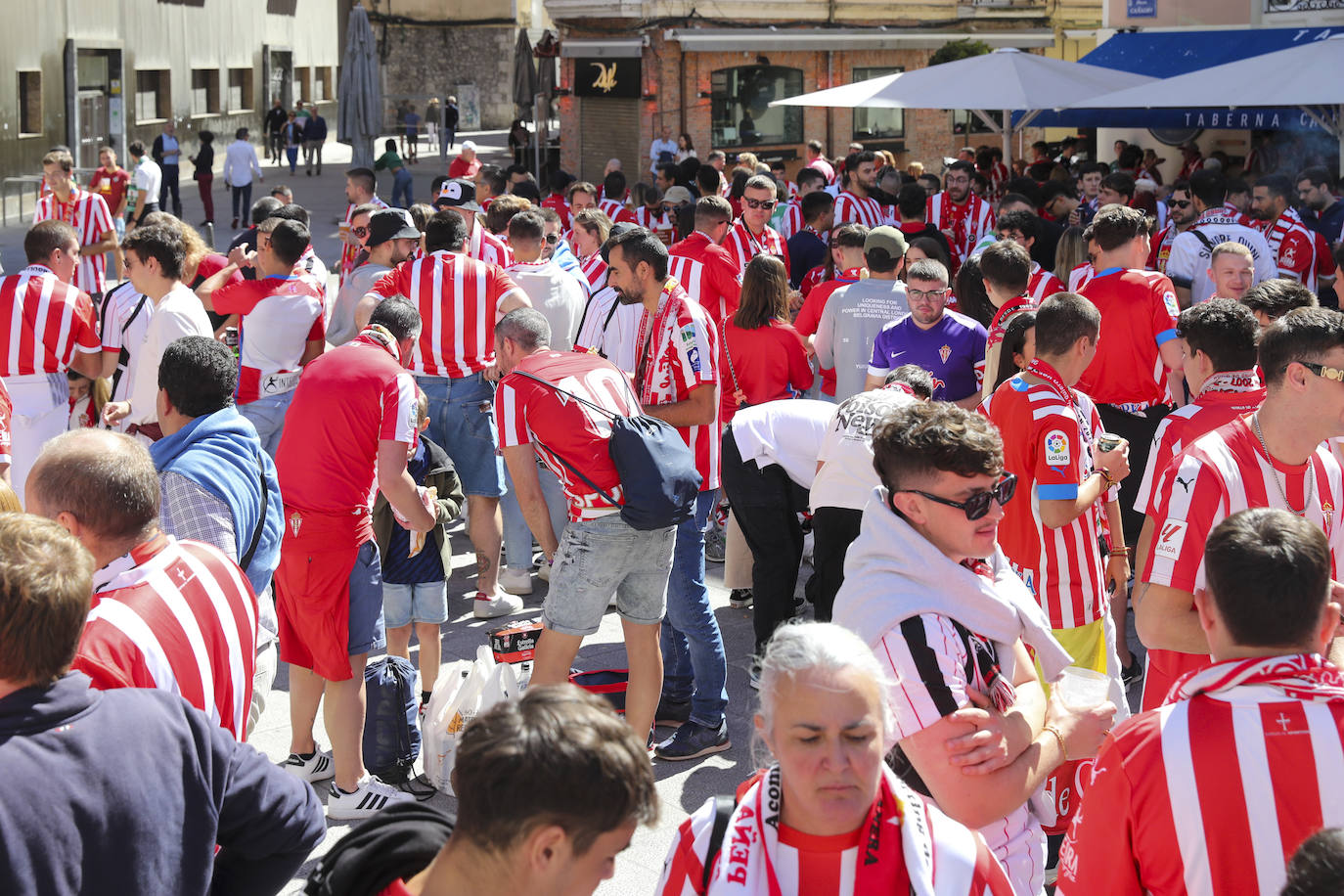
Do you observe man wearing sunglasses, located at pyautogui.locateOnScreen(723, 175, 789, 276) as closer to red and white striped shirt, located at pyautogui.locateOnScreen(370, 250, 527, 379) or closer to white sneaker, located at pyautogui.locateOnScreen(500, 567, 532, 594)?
red and white striped shirt, located at pyautogui.locateOnScreen(370, 250, 527, 379)

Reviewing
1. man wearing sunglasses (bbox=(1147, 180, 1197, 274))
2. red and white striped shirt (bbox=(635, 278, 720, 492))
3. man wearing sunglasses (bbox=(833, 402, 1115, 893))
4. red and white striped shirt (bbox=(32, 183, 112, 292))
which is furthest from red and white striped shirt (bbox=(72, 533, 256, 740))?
red and white striped shirt (bbox=(32, 183, 112, 292))

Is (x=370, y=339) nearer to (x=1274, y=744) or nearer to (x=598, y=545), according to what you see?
(x=598, y=545)

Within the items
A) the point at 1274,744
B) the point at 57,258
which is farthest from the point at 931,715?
the point at 57,258

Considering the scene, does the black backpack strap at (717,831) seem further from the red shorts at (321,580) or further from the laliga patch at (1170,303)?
the laliga patch at (1170,303)

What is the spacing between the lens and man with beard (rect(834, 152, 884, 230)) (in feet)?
37.2

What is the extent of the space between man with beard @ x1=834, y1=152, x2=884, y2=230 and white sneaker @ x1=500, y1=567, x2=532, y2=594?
4981 mm

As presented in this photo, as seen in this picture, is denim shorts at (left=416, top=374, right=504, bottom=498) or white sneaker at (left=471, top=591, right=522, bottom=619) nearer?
white sneaker at (left=471, top=591, right=522, bottom=619)

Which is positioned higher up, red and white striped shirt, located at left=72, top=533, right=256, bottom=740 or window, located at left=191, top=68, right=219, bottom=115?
window, located at left=191, top=68, right=219, bottom=115

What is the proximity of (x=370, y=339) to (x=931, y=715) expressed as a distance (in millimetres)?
3117

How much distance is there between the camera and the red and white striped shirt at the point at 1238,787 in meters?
2.39

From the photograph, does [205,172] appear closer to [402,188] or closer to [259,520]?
[402,188]

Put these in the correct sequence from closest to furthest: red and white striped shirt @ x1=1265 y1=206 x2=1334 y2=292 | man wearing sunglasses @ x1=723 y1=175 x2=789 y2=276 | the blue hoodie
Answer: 1. the blue hoodie
2. red and white striped shirt @ x1=1265 y1=206 x2=1334 y2=292
3. man wearing sunglasses @ x1=723 y1=175 x2=789 y2=276

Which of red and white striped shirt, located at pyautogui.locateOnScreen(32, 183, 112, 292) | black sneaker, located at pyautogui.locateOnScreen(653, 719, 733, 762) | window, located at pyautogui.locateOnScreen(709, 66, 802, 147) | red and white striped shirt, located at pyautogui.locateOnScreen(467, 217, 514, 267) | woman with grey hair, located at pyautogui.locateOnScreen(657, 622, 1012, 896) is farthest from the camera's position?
window, located at pyautogui.locateOnScreen(709, 66, 802, 147)

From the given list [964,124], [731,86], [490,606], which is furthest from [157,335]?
[964,124]
